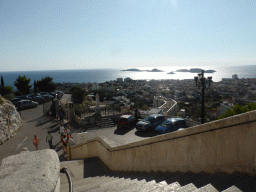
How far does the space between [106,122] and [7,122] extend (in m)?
7.85

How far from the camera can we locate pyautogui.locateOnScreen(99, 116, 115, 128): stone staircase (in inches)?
663

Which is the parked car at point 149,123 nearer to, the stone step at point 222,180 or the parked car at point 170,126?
the parked car at point 170,126

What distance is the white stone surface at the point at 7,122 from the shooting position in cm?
1343

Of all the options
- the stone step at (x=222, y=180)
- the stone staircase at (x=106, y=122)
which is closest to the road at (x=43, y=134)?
the stone staircase at (x=106, y=122)

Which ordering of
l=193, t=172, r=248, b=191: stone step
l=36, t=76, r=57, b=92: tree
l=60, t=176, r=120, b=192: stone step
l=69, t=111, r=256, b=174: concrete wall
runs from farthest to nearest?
1. l=36, t=76, r=57, b=92: tree
2. l=60, t=176, r=120, b=192: stone step
3. l=69, t=111, r=256, b=174: concrete wall
4. l=193, t=172, r=248, b=191: stone step

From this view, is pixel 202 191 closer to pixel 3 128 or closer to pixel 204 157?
pixel 204 157

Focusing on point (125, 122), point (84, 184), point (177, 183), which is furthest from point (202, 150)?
point (125, 122)

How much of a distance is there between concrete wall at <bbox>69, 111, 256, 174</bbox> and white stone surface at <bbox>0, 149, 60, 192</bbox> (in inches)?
101

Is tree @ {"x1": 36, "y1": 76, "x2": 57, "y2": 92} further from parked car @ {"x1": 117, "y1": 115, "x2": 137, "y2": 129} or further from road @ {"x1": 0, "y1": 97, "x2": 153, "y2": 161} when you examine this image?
parked car @ {"x1": 117, "y1": 115, "x2": 137, "y2": 129}

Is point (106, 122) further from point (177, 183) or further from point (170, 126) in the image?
point (177, 183)

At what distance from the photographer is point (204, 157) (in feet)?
11.3

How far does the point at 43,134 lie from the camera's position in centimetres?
1482

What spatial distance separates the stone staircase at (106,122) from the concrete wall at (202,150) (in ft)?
36.3

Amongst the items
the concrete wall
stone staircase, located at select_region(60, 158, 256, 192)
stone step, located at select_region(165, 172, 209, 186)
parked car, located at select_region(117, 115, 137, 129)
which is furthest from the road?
stone step, located at select_region(165, 172, 209, 186)
